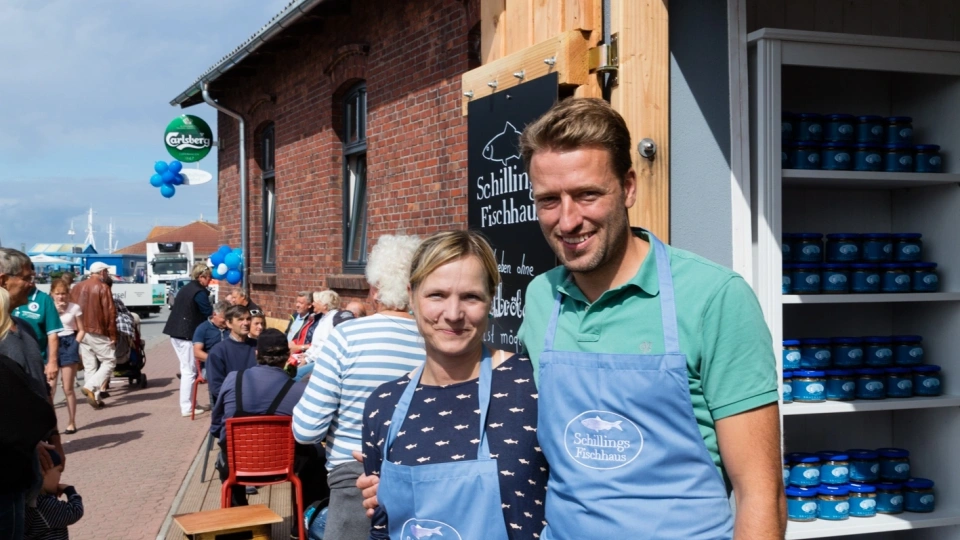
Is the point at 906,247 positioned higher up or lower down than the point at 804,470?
higher up

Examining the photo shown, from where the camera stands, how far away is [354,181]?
10.4 metres

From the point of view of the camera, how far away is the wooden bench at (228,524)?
454 cm

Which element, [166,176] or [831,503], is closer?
[831,503]

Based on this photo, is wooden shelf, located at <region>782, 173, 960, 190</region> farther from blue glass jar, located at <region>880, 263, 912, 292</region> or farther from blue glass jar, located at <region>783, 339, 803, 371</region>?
blue glass jar, located at <region>783, 339, 803, 371</region>

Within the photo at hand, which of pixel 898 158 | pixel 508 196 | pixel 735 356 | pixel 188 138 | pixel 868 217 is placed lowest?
pixel 735 356

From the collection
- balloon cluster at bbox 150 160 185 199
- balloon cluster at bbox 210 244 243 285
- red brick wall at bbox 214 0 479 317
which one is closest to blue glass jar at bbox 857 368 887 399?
red brick wall at bbox 214 0 479 317

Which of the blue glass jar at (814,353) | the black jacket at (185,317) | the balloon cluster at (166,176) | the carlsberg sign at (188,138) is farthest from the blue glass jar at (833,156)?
the balloon cluster at (166,176)

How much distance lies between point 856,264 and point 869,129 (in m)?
0.60

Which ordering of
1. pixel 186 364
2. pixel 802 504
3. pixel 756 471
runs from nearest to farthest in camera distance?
pixel 756 471
pixel 802 504
pixel 186 364

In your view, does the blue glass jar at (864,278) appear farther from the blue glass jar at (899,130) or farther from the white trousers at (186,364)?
the white trousers at (186,364)

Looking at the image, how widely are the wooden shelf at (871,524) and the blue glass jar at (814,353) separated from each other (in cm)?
67

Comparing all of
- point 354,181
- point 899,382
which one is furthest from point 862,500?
point 354,181

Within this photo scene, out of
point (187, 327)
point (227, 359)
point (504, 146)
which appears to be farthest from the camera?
point (187, 327)

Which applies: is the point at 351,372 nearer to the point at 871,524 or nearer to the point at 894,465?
the point at 871,524
